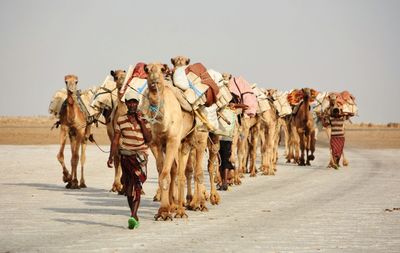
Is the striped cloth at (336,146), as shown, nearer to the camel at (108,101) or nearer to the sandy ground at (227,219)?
the sandy ground at (227,219)

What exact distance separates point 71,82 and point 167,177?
8.95 metres

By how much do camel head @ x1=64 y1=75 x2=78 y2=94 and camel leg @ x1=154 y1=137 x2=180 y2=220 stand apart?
8372 millimetres

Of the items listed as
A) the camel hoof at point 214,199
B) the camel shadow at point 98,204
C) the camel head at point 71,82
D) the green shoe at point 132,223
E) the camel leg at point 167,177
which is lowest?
the camel shadow at point 98,204

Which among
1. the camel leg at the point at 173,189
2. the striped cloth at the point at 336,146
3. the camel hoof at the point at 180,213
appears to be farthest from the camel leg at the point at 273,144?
the camel hoof at the point at 180,213

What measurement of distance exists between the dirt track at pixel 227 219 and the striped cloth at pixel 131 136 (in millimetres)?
1187

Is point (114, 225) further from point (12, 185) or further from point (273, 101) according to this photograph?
point (273, 101)

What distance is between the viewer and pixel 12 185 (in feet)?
79.0

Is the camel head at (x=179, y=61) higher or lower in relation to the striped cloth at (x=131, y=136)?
higher

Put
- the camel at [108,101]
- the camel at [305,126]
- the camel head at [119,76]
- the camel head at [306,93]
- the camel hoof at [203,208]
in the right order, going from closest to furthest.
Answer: the camel hoof at [203,208] → the camel head at [119,76] → the camel at [108,101] → the camel at [305,126] → the camel head at [306,93]

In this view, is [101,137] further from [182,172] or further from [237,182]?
[182,172]

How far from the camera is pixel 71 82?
23562mm

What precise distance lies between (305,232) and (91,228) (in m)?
3.13

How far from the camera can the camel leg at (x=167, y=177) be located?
49.8ft

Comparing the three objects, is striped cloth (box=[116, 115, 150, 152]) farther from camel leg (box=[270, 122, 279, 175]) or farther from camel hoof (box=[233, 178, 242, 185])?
camel leg (box=[270, 122, 279, 175])
